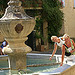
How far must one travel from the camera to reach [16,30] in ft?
22.3

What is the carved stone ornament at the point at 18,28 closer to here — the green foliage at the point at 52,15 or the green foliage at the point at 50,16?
the green foliage at the point at 50,16

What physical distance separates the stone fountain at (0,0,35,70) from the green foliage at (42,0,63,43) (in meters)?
11.0

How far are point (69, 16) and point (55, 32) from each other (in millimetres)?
5279

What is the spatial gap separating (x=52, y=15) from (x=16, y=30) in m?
11.6

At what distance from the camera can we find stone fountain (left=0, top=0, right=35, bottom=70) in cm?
671

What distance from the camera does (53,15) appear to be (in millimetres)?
18281

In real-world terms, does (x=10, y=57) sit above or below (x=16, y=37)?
below

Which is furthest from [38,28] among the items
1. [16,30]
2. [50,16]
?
[16,30]

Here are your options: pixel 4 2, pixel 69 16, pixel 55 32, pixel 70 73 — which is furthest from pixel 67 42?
pixel 69 16

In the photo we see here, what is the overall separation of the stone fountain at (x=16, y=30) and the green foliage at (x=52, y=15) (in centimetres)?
1099

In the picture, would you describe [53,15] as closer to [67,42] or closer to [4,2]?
[4,2]

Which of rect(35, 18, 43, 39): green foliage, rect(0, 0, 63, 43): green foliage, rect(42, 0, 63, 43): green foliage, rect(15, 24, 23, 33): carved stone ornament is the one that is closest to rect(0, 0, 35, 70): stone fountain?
rect(15, 24, 23, 33): carved stone ornament

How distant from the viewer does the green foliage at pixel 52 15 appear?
18.0m

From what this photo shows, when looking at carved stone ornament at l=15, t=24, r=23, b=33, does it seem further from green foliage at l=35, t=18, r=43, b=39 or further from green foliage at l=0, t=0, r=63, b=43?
green foliage at l=35, t=18, r=43, b=39
